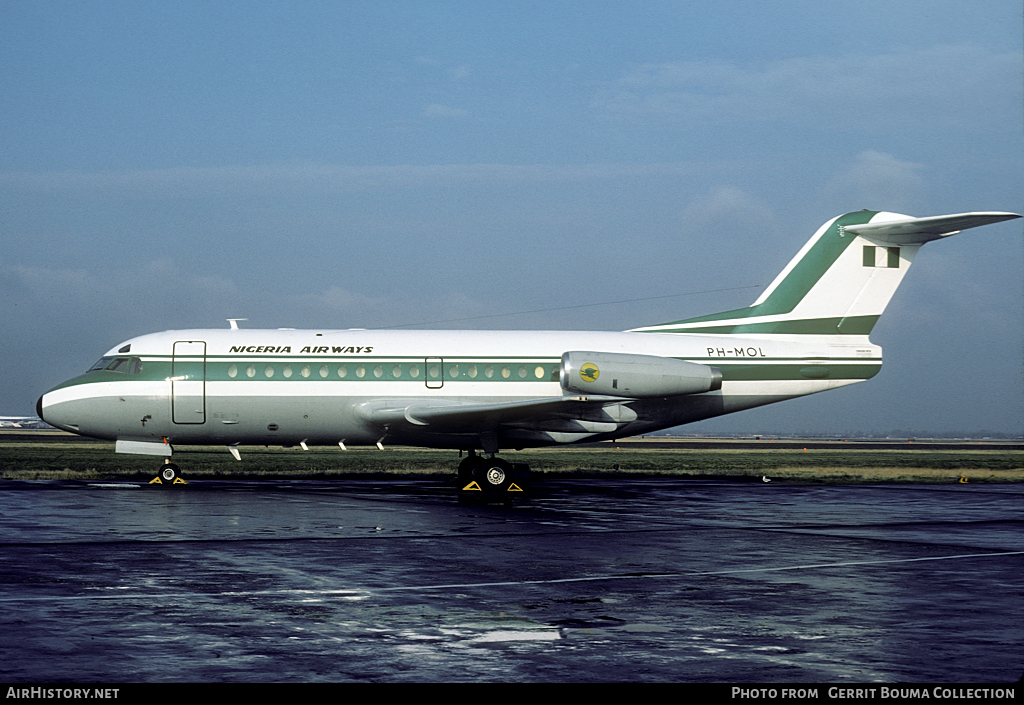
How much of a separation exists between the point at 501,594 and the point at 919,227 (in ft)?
64.1

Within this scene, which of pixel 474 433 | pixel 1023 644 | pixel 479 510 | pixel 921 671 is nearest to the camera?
pixel 921 671

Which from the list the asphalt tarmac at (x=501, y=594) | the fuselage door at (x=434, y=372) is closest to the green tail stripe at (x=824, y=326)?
the asphalt tarmac at (x=501, y=594)

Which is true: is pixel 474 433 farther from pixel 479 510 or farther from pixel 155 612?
pixel 155 612

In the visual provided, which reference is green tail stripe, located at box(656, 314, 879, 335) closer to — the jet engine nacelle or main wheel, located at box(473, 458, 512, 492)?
the jet engine nacelle

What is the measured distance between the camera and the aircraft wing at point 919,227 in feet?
82.0

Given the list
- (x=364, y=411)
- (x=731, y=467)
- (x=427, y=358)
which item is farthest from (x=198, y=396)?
(x=731, y=467)

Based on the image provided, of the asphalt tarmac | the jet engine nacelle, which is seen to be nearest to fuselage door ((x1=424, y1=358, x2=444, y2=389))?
the jet engine nacelle

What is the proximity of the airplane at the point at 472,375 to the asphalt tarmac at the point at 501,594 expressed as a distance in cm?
487

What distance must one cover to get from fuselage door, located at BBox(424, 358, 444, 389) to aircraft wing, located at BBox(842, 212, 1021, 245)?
Result: 37.2 ft

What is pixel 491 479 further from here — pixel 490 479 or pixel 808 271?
pixel 808 271

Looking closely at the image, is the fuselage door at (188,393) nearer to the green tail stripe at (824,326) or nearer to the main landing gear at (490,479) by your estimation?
the main landing gear at (490,479)

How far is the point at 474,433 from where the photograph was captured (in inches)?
1040

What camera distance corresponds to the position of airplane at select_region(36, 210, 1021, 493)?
2605 centimetres

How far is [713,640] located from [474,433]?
17.9 metres
